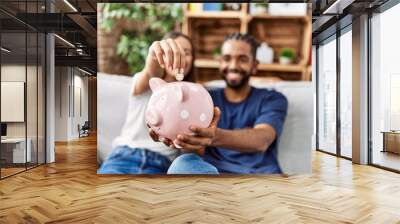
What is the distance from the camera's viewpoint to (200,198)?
4504 mm

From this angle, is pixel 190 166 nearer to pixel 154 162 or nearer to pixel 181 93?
pixel 154 162

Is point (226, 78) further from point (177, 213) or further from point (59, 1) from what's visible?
point (59, 1)

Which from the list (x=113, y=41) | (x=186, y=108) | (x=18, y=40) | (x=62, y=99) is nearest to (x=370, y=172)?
(x=186, y=108)

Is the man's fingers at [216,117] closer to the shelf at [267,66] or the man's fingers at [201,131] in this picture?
the man's fingers at [201,131]

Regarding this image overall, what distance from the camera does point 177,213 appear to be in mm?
3857

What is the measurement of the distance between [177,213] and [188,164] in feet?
5.18

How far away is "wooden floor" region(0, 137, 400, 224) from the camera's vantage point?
3.72 meters

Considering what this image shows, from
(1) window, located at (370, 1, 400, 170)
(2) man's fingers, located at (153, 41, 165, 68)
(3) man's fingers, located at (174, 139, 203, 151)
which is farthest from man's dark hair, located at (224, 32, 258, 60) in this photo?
(1) window, located at (370, 1, 400, 170)

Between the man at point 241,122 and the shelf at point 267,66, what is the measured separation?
9 centimetres

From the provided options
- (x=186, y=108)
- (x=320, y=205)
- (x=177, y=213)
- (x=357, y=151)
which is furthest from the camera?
(x=357, y=151)

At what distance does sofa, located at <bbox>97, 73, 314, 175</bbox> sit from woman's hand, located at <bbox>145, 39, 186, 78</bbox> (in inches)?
14.4

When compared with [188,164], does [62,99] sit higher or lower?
higher

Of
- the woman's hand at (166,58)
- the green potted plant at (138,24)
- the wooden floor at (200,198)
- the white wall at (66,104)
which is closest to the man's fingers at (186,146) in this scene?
the wooden floor at (200,198)

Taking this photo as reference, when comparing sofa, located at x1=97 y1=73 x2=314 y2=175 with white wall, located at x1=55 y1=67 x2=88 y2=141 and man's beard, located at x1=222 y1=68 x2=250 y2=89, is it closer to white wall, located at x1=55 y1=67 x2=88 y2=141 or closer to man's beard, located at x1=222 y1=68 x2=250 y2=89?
man's beard, located at x1=222 y1=68 x2=250 y2=89
